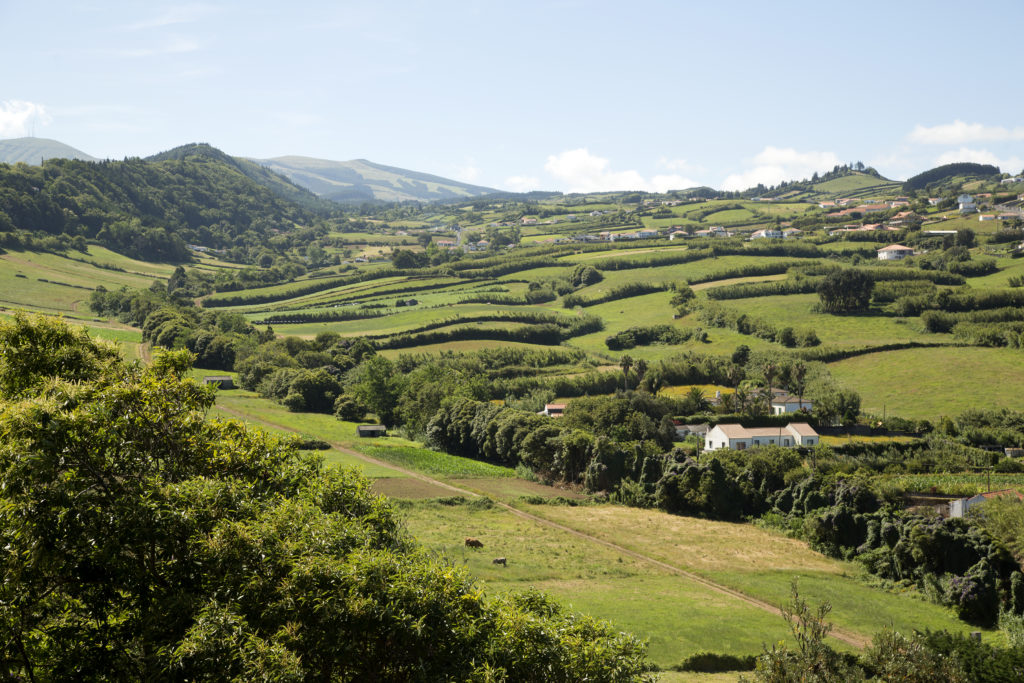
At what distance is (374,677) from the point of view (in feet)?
68.7

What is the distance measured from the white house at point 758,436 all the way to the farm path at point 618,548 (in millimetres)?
32692

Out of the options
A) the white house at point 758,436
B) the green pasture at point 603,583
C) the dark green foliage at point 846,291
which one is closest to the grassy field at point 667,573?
the green pasture at point 603,583

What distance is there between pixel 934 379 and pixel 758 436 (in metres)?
37.0

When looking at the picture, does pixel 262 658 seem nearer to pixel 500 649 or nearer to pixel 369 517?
pixel 500 649

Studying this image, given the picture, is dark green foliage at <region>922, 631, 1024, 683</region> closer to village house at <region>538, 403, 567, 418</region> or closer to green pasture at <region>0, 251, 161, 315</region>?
village house at <region>538, 403, 567, 418</region>

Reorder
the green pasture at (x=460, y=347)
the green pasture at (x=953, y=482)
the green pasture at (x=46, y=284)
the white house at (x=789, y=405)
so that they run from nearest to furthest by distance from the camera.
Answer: the green pasture at (x=953, y=482)
the white house at (x=789, y=405)
the green pasture at (x=460, y=347)
the green pasture at (x=46, y=284)

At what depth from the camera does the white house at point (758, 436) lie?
92.2m

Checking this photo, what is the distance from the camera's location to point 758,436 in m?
93.2

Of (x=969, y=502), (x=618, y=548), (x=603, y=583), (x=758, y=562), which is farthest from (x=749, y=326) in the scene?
(x=603, y=583)

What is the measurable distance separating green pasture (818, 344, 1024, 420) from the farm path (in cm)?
5815

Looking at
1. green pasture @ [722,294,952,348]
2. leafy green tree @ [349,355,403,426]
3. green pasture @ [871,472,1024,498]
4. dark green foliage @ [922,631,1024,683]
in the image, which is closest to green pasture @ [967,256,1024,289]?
green pasture @ [722,294,952,348]

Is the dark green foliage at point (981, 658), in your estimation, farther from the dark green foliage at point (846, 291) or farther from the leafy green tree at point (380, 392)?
the dark green foliage at point (846, 291)

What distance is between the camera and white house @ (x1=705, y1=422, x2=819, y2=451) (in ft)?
303

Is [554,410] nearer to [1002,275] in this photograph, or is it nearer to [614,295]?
[614,295]
